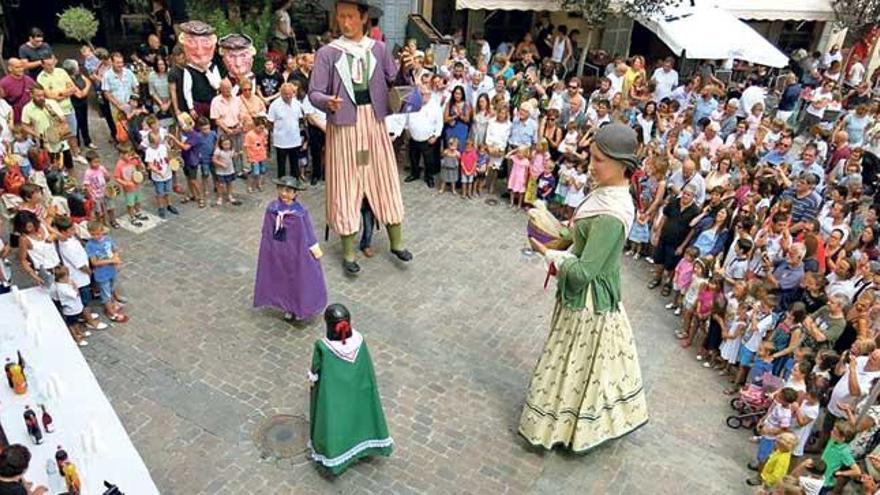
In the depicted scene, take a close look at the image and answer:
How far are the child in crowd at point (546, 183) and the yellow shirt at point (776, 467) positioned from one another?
189 inches

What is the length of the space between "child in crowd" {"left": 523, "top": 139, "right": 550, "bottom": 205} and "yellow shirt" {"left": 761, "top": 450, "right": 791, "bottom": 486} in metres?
4.90

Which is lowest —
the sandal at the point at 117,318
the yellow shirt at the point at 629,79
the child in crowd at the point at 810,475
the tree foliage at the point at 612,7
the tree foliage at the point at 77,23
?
the sandal at the point at 117,318

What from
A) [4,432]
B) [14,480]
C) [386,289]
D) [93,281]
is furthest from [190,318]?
[14,480]

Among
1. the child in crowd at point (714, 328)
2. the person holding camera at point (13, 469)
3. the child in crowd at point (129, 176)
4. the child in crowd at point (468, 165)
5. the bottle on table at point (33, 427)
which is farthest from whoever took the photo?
the child in crowd at point (468, 165)

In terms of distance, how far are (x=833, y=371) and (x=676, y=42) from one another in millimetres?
8234

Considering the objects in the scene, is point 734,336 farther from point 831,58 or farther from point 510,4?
point 831,58

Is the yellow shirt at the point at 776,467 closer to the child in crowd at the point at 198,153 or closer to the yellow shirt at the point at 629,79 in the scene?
the child in crowd at the point at 198,153

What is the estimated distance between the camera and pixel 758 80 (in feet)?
45.5

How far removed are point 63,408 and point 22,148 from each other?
4.50m

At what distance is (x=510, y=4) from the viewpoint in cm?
1385

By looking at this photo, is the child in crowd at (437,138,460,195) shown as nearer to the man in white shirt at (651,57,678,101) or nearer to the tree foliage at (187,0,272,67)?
the man in white shirt at (651,57,678,101)

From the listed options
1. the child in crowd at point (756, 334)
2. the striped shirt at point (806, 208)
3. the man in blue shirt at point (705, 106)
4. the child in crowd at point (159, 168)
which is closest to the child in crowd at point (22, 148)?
the child in crowd at point (159, 168)

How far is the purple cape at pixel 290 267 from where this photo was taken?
6.81 meters

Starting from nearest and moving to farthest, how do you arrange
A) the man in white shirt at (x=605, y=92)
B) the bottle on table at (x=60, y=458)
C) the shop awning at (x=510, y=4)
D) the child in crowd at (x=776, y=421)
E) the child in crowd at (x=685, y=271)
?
the bottle on table at (x=60, y=458), the child in crowd at (x=776, y=421), the child in crowd at (x=685, y=271), the man in white shirt at (x=605, y=92), the shop awning at (x=510, y=4)
